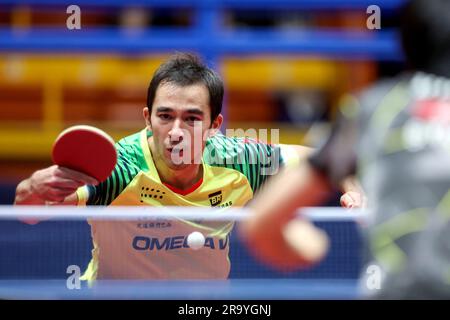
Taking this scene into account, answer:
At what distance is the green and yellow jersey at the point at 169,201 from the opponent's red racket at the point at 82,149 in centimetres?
25

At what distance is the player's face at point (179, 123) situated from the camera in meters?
3.50

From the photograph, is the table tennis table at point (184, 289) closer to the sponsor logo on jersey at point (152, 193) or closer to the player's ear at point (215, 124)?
the sponsor logo on jersey at point (152, 193)

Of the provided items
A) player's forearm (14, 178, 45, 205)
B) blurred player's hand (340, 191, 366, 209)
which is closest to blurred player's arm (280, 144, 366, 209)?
blurred player's hand (340, 191, 366, 209)

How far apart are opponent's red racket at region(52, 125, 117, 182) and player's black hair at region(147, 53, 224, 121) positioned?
35cm

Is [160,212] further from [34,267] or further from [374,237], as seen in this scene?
[374,237]

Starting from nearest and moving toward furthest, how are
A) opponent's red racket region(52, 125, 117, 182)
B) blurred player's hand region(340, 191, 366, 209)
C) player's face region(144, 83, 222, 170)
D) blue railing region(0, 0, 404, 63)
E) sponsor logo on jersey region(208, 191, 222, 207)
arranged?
opponent's red racket region(52, 125, 117, 182)
blurred player's hand region(340, 191, 366, 209)
player's face region(144, 83, 222, 170)
sponsor logo on jersey region(208, 191, 222, 207)
blue railing region(0, 0, 404, 63)

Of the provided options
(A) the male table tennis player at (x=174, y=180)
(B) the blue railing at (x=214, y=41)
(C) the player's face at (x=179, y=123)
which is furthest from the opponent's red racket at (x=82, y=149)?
(B) the blue railing at (x=214, y=41)

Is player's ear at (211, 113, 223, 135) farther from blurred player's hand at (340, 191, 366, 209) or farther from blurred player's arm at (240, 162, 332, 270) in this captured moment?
blurred player's arm at (240, 162, 332, 270)

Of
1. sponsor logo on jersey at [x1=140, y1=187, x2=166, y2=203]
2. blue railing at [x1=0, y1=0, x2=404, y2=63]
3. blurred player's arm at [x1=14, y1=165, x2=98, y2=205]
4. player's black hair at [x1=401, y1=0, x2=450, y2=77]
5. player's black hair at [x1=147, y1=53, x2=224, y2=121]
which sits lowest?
sponsor logo on jersey at [x1=140, y1=187, x2=166, y2=203]

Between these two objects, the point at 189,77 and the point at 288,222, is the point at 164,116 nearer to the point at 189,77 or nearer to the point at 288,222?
the point at 189,77

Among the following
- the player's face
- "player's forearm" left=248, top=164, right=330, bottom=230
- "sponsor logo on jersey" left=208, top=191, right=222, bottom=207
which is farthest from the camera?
"sponsor logo on jersey" left=208, top=191, right=222, bottom=207

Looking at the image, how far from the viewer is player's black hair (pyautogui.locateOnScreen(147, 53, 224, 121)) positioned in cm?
357

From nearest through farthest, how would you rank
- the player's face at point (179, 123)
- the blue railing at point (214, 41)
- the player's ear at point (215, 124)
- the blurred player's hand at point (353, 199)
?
the blurred player's hand at point (353, 199)
the player's face at point (179, 123)
the player's ear at point (215, 124)
the blue railing at point (214, 41)

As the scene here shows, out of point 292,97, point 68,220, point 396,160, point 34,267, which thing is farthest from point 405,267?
point 292,97
